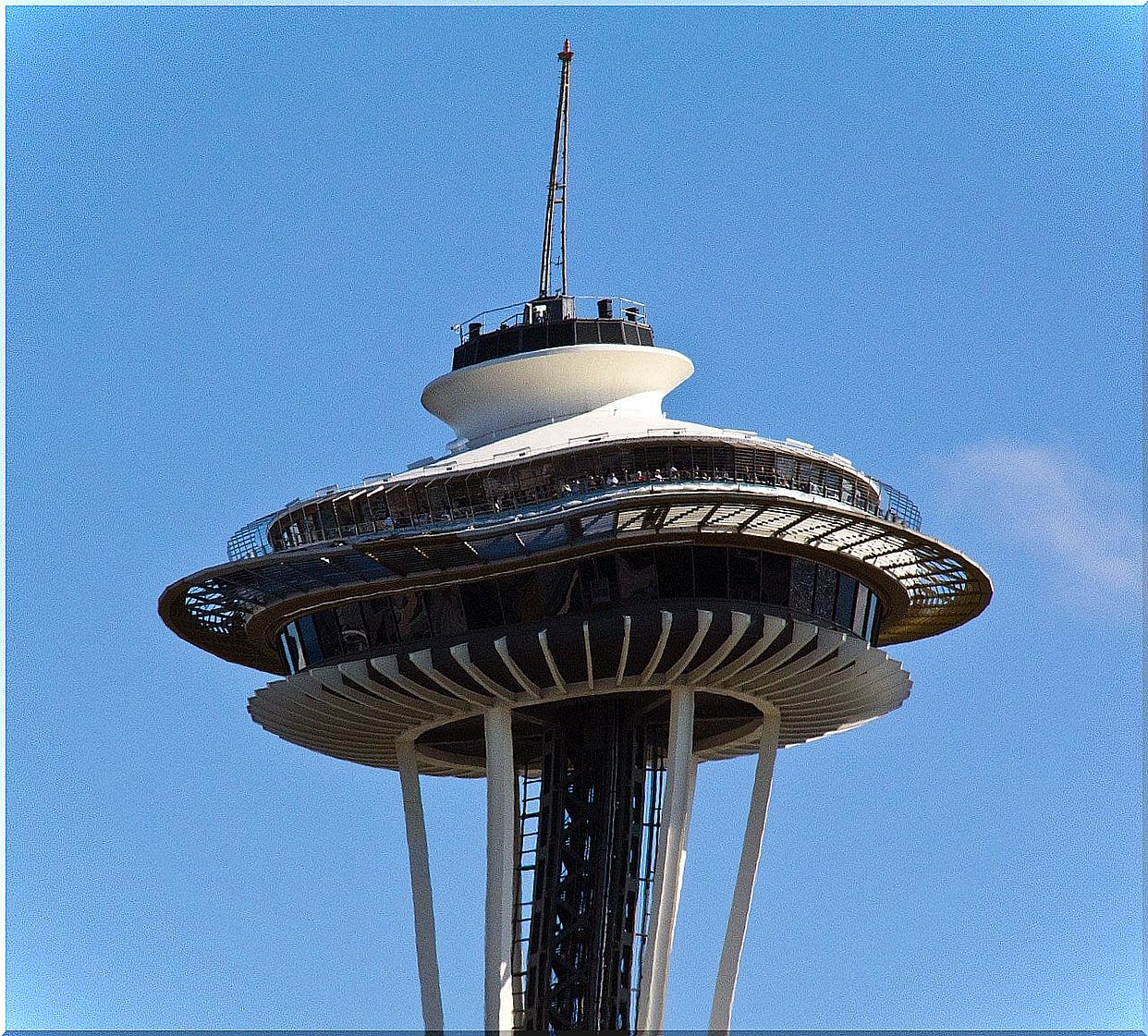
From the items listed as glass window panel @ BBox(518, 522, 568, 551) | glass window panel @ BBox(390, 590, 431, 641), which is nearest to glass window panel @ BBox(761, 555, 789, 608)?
glass window panel @ BBox(518, 522, 568, 551)

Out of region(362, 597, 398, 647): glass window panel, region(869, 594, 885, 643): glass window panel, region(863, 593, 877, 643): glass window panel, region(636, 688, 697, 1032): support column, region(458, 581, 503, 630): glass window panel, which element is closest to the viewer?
region(458, 581, 503, 630): glass window panel

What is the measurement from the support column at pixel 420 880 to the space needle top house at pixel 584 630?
0.07m

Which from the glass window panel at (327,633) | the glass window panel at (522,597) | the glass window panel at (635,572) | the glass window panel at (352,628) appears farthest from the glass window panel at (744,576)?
the glass window panel at (327,633)

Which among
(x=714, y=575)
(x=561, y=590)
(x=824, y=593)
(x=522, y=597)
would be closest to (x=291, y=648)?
(x=522, y=597)

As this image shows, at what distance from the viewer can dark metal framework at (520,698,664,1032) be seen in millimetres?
79312

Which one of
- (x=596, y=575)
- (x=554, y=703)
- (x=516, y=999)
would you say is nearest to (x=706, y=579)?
(x=596, y=575)

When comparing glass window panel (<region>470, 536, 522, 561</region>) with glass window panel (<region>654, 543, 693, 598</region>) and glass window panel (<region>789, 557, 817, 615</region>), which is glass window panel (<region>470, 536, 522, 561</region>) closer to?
glass window panel (<region>654, 543, 693, 598</region>)

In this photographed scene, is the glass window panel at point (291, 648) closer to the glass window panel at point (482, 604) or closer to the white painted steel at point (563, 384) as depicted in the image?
the glass window panel at point (482, 604)

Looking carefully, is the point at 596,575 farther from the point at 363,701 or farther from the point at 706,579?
the point at 363,701

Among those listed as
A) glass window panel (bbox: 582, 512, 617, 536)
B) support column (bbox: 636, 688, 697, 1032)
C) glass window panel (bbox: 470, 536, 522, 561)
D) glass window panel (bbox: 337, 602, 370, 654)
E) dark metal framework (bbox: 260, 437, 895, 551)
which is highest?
dark metal framework (bbox: 260, 437, 895, 551)

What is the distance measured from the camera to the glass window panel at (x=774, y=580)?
251 ft

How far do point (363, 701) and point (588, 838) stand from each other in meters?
8.40

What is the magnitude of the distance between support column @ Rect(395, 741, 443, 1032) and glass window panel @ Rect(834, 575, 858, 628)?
14.3m

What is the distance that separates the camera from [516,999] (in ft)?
259
